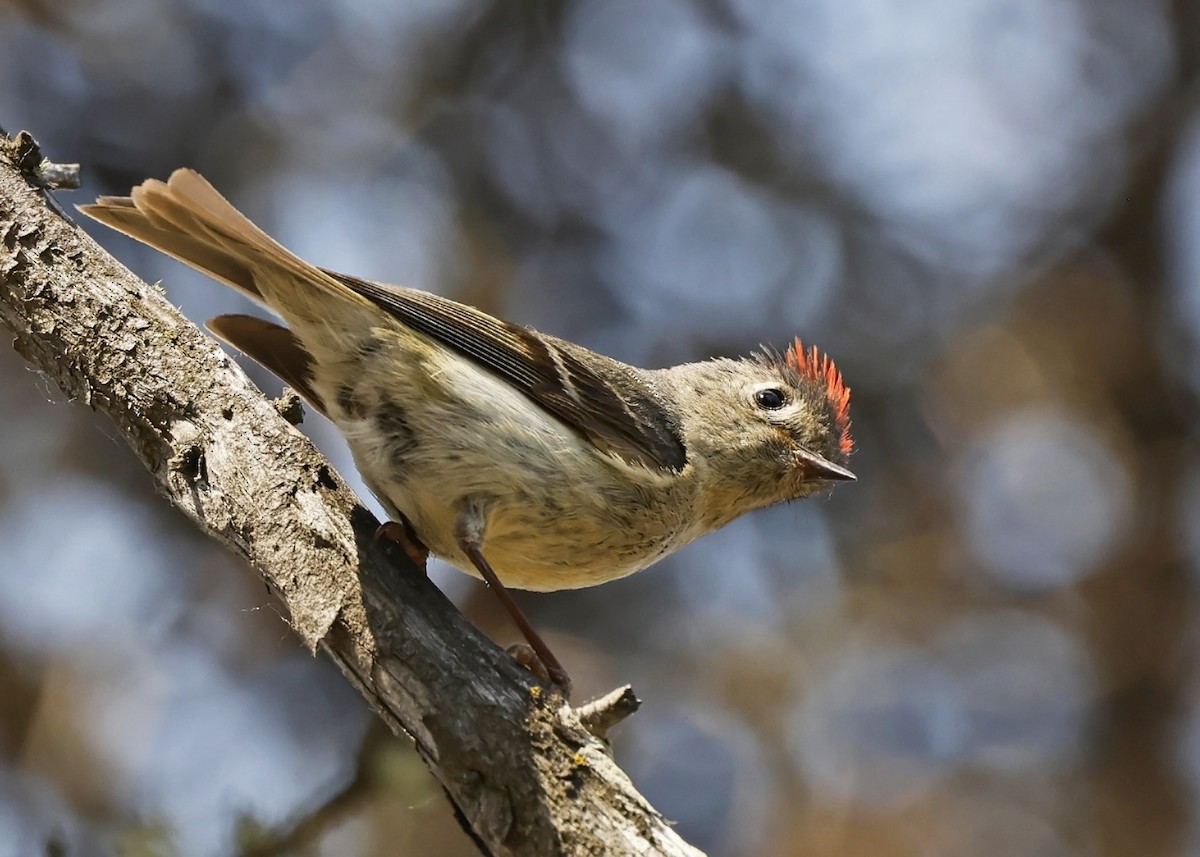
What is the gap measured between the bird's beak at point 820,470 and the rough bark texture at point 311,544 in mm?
1811

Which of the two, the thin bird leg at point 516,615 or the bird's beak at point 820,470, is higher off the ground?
the bird's beak at point 820,470

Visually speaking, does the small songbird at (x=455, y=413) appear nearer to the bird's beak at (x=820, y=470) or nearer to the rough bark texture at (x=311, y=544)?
the rough bark texture at (x=311, y=544)

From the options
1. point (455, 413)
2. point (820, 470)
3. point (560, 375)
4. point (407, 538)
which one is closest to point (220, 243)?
point (455, 413)

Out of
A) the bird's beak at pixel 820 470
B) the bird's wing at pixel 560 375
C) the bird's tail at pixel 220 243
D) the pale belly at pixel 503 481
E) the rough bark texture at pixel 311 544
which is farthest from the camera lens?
the bird's beak at pixel 820 470

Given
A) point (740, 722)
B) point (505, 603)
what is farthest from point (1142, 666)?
point (505, 603)

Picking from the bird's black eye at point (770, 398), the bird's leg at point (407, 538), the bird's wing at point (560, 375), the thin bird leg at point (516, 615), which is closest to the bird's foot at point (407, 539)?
the bird's leg at point (407, 538)

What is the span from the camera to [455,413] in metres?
3.25

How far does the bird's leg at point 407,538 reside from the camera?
3.10 m

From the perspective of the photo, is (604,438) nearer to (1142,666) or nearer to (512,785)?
(512,785)

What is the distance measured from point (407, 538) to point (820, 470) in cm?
171

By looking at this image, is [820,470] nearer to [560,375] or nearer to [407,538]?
[560,375]

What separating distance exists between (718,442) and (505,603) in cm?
131

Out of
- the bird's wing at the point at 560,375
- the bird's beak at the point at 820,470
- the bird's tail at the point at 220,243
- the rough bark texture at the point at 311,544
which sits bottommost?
the rough bark texture at the point at 311,544

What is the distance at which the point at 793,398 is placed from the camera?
441 centimetres
